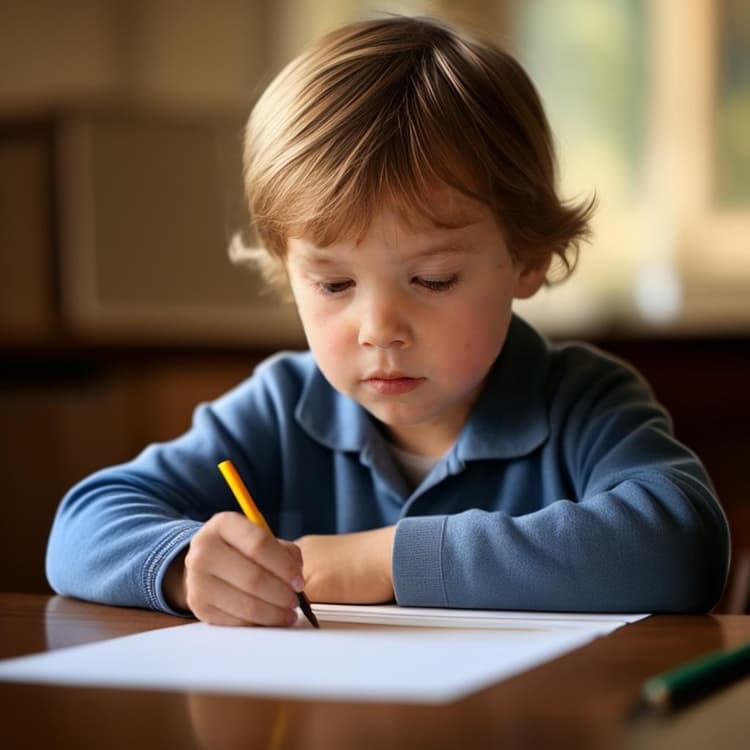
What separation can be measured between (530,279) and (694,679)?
0.68 m

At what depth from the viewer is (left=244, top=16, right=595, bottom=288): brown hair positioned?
112 centimetres

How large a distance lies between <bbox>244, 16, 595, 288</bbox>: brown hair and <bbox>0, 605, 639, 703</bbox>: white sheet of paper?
37cm

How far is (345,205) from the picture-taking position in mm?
1111

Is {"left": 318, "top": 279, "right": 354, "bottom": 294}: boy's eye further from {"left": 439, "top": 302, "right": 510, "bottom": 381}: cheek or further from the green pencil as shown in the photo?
the green pencil

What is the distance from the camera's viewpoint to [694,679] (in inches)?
25.3

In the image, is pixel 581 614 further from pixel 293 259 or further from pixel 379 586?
pixel 293 259

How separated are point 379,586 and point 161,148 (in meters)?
2.54

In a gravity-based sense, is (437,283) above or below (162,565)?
above

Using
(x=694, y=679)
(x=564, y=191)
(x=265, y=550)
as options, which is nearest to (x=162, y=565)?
(x=265, y=550)

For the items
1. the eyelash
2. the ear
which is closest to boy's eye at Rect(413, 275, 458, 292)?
the eyelash

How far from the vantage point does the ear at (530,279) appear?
1269mm

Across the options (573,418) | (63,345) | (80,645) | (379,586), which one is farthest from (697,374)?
(80,645)

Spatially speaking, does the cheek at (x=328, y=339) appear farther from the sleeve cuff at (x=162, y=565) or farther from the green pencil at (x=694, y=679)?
the green pencil at (x=694, y=679)

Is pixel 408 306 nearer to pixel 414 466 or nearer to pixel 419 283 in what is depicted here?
pixel 419 283
